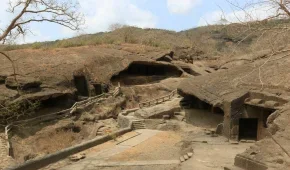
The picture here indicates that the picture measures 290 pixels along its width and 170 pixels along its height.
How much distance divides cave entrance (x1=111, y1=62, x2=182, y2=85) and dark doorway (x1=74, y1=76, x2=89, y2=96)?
317 cm

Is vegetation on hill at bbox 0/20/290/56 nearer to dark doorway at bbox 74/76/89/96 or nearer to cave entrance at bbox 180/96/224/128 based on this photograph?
cave entrance at bbox 180/96/224/128

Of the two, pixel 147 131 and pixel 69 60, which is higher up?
pixel 69 60

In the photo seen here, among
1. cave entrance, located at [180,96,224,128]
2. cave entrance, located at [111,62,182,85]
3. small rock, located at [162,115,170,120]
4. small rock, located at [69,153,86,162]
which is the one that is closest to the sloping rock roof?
cave entrance, located at [180,96,224,128]

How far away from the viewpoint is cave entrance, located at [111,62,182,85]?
30297mm

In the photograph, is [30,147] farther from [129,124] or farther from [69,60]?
[69,60]

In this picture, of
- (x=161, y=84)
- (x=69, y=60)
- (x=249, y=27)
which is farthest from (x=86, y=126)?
(x=249, y=27)

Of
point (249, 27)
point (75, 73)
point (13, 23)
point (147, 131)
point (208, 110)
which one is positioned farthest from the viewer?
point (75, 73)

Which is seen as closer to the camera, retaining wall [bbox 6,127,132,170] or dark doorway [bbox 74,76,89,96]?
retaining wall [bbox 6,127,132,170]

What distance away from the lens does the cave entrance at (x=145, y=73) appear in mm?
30297

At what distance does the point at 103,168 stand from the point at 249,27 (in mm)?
7564

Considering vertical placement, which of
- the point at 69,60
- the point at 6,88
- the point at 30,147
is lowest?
the point at 30,147

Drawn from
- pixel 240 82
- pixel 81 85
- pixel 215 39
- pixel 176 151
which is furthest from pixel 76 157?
pixel 215 39

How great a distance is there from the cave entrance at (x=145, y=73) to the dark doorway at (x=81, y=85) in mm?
3166

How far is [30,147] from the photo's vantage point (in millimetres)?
17797
